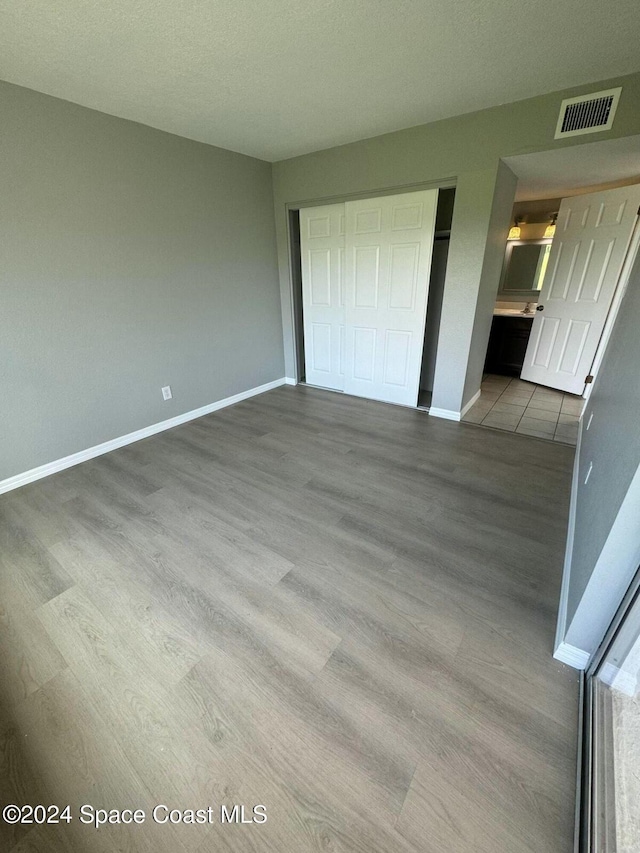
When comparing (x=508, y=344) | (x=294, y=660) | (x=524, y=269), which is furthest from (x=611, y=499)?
(x=524, y=269)

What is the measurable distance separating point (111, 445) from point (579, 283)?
4995 millimetres

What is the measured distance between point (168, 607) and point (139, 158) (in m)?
3.13

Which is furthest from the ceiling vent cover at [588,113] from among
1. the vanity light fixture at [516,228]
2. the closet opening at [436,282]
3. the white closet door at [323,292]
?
the vanity light fixture at [516,228]

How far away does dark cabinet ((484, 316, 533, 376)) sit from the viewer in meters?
4.53

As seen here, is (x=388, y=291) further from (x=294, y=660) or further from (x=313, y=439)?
(x=294, y=660)

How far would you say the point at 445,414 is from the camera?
3387 millimetres

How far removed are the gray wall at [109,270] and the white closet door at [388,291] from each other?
44.7 inches

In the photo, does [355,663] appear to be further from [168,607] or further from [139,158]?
[139,158]

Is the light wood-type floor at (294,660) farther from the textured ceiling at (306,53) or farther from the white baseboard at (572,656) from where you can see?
the textured ceiling at (306,53)

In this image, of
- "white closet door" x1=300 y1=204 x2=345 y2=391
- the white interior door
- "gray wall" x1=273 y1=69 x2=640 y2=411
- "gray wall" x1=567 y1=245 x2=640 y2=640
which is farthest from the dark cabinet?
"gray wall" x1=567 y1=245 x2=640 y2=640

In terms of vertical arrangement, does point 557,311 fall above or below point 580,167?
below

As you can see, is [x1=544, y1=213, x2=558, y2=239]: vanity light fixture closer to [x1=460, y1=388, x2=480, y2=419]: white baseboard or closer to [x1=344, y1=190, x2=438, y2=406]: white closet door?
[x1=460, y1=388, x2=480, y2=419]: white baseboard

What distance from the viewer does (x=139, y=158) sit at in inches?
101

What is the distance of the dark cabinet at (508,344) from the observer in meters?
4.53
